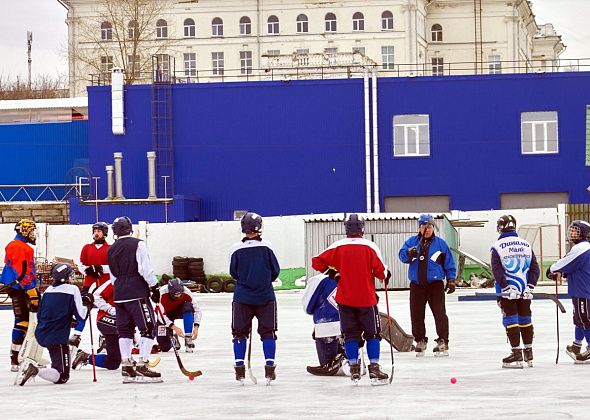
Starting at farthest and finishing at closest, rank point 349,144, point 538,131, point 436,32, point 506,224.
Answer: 1. point 436,32
2. point 349,144
3. point 538,131
4. point 506,224

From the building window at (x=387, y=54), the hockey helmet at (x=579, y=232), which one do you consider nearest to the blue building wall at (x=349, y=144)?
the hockey helmet at (x=579, y=232)

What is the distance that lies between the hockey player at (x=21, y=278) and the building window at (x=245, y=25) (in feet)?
277

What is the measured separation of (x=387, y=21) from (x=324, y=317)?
3364 inches

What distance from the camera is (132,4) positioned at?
3150 inches

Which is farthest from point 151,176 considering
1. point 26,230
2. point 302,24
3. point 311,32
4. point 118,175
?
point 302,24

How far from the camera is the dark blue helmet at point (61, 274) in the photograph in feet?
50.3

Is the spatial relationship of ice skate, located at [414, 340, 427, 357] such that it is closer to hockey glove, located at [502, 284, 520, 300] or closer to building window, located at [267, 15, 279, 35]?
hockey glove, located at [502, 284, 520, 300]

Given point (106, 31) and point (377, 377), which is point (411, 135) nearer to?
point (377, 377)

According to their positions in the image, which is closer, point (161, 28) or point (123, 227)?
point (123, 227)

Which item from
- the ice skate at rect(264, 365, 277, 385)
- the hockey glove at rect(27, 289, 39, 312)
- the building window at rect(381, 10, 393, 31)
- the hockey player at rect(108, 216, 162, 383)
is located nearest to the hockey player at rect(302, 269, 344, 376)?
the ice skate at rect(264, 365, 277, 385)

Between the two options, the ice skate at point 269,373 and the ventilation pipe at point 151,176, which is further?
the ventilation pipe at point 151,176

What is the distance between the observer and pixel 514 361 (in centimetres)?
1588

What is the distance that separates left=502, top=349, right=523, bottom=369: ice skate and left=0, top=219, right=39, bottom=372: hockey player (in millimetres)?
5804

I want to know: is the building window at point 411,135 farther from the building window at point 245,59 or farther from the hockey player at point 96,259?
the building window at point 245,59
